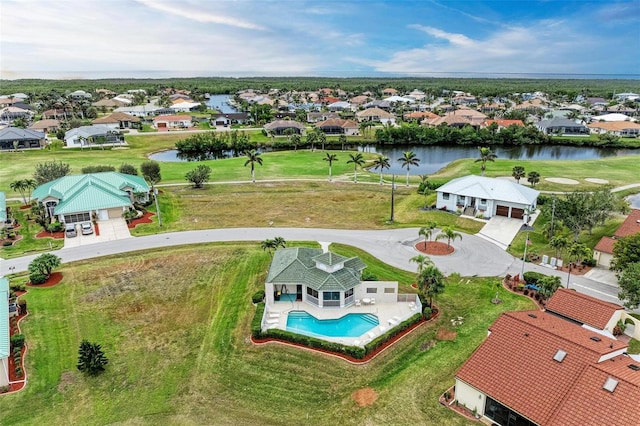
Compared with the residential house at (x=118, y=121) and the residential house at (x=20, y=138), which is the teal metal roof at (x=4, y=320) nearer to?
the residential house at (x=20, y=138)

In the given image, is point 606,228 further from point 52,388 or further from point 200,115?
point 200,115

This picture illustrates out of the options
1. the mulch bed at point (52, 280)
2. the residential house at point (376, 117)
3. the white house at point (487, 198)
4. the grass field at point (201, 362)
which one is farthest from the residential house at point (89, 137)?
the white house at point (487, 198)

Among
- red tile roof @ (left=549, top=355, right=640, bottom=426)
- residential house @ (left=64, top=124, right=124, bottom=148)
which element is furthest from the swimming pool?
residential house @ (left=64, top=124, right=124, bottom=148)

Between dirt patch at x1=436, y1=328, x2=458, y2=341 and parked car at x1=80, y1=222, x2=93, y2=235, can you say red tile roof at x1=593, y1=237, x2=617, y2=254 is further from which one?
parked car at x1=80, y1=222, x2=93, y2=235

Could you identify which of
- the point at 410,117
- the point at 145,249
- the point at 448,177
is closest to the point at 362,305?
the point at 145,249

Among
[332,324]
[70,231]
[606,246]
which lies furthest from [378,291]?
[70,231]
